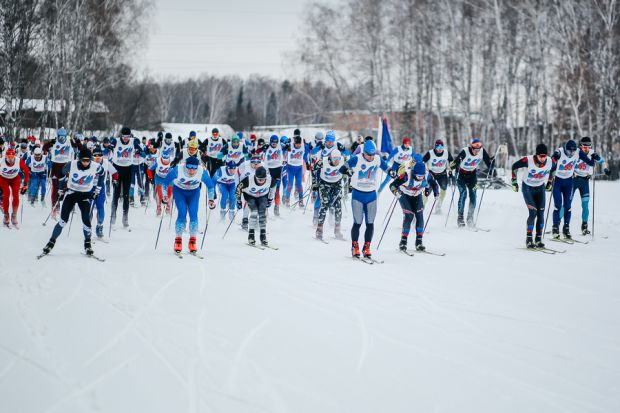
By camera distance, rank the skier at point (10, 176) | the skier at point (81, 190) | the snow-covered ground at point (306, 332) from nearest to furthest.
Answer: the snow-covered ground at point (306, 332) → the skier at point (81, 190) → the skier at point (10, 176)

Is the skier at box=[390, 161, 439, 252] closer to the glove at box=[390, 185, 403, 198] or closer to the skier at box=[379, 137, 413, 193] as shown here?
the glove at box=[390, 185, 403, 198]

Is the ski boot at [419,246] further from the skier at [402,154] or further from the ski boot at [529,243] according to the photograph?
the skier at [402,154]

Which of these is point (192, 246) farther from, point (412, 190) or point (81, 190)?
point (412, 190)

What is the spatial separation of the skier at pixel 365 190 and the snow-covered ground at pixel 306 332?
598 millimetres

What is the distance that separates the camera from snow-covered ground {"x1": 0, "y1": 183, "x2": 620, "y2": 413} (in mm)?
3814

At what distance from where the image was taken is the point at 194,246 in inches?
339

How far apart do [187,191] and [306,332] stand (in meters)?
4.46

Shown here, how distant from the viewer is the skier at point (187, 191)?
8.44m

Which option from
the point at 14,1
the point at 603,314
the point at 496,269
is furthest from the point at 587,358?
the point at 14,1

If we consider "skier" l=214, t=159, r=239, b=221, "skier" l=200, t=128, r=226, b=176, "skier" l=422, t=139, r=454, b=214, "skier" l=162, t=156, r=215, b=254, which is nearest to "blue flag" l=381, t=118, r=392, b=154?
"skier" l=422, t=139, r=454, b=214

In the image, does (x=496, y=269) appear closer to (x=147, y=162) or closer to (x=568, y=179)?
(x=568, y=179)

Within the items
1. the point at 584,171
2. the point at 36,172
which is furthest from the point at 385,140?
the point at 36,172

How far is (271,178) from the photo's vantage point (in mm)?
11469

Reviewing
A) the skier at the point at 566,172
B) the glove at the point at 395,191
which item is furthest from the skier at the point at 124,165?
the skier at the point at 566,172
